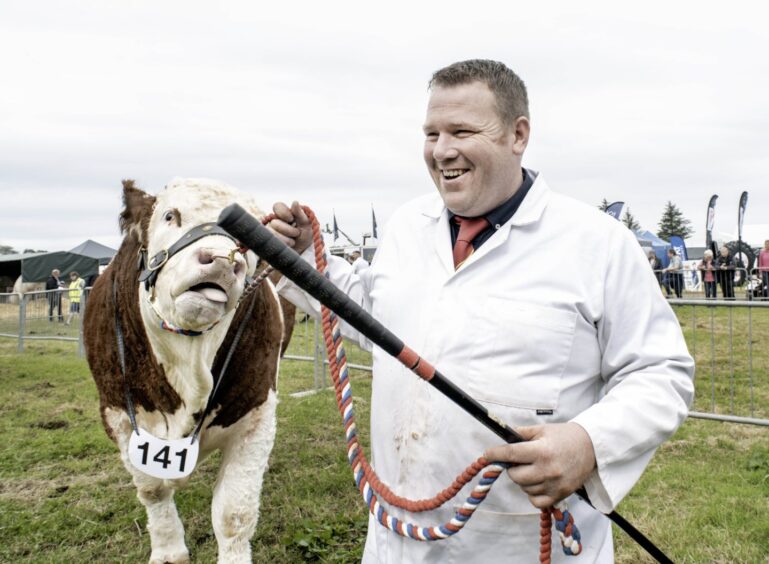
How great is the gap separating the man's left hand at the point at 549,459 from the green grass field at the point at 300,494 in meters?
2.35

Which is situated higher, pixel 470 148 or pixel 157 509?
pixel 470 148

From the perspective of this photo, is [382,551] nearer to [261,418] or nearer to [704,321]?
[261,418]

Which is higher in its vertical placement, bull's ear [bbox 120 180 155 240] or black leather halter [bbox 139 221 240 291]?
bull's ear [bbox 120 180 155 240]

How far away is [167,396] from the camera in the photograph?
302cm

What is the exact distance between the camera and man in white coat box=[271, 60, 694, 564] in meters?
1.52

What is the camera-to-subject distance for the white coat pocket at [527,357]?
1608mm

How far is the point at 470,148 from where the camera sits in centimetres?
175

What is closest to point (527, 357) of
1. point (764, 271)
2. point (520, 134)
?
point (520, 134)

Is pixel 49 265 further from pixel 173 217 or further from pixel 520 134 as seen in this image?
pixel 520 134

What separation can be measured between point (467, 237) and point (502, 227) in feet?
0.41

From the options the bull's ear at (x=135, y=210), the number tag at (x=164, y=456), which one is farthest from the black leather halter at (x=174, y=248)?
the number tag at (x=164, y=456)

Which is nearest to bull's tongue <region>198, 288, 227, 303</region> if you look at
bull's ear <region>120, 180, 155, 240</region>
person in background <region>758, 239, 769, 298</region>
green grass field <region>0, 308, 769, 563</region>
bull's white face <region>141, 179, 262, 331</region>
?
bull's white face <region>141, 179, 262, 331</region>

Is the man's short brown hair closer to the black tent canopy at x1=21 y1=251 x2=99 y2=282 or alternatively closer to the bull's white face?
the bull's white face

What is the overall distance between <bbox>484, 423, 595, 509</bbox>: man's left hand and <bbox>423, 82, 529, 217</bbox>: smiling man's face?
71 centimetres
